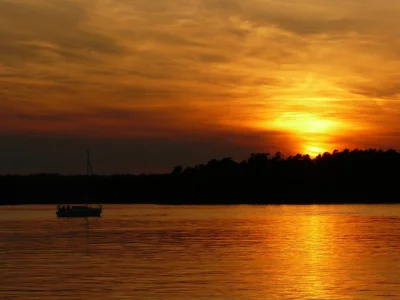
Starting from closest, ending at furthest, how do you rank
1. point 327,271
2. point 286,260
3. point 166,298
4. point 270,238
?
1. point 166,298
2. point 327,271
3. point 286,260
4. point 270,238

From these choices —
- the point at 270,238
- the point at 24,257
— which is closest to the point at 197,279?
the point at 24,257

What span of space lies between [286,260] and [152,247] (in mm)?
16002

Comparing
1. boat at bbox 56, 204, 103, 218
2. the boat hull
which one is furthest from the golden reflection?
boat at bbox 56, 204, 103, 218

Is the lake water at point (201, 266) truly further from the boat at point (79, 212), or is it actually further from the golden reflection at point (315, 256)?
the boat at point (79, 212)

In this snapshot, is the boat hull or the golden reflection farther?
the boat hull

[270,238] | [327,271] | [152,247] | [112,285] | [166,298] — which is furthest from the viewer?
[270,238]

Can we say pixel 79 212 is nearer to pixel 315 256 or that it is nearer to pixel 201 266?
pixel 315 256

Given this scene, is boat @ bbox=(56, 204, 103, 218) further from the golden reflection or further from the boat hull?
the golden reflection

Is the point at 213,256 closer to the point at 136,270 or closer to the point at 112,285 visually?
the point at 136,270

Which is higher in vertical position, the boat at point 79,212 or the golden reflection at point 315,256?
the boat at point 79,212

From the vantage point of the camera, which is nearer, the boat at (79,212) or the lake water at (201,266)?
the lake water at (201,266)

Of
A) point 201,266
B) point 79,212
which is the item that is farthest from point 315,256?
point 79,212

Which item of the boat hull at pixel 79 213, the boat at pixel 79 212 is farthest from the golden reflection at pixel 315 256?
the boat at pixel 79 212

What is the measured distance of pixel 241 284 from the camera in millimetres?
47156
